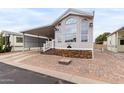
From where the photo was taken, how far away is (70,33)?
17.4 metres

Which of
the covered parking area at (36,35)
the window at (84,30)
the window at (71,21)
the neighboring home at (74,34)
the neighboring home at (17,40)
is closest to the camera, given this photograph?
the neighboring home at (74,34)

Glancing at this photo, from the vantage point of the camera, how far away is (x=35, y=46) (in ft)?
92.1

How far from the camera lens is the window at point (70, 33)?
673 inches

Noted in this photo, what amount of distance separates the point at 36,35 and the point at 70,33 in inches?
378

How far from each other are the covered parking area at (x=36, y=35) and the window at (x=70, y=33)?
2598 mm

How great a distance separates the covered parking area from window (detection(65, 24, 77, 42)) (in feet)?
8.52

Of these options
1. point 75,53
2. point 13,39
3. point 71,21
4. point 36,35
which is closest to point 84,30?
point 71,21

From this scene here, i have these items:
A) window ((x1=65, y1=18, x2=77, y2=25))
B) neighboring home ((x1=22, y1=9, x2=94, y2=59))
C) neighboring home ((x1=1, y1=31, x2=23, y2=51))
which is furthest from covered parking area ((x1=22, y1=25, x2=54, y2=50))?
neighboring home ((x1=1, y1=31, x2=23, y2=51))

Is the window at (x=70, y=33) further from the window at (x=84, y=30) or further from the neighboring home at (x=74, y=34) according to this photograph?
the window at (x=84, y=30)

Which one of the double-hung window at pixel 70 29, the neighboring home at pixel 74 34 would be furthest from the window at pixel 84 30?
the double-hung window at pixel 70 29

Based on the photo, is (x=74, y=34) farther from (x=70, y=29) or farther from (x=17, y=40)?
(x=17, y=40)

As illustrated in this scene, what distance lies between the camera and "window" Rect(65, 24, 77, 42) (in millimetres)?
17087
